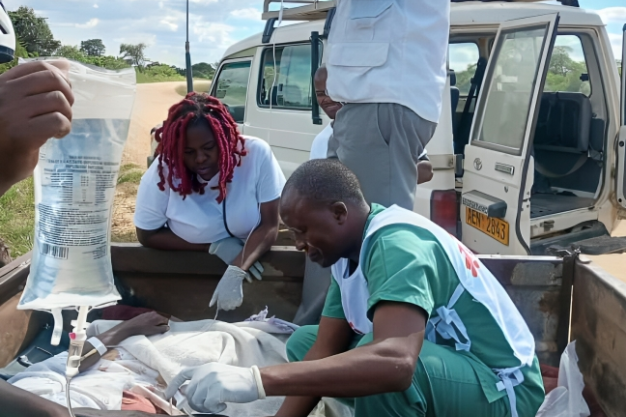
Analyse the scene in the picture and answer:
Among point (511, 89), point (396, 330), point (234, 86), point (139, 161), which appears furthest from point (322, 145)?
point (139, 161)

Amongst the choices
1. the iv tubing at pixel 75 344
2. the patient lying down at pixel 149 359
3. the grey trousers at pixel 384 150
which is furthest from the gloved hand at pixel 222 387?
the grey trousers at pixel 384 150

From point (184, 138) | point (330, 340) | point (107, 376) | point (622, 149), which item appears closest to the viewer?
point (330, 340)

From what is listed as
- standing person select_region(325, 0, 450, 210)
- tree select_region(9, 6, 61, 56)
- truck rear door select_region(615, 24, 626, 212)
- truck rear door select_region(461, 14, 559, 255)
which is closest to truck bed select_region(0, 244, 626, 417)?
standing person select_region(325, 0, 450, 210)

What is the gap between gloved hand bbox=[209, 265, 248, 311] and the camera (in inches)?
109

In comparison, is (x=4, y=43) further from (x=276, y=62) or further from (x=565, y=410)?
(x=276, y=62)

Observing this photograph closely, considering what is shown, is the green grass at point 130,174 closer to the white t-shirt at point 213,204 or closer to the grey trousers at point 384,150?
the white t-shirt at point 213,204

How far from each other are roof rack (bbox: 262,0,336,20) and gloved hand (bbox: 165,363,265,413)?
3.20 meters

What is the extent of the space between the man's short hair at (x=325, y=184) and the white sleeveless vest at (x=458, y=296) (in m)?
→ 0.11

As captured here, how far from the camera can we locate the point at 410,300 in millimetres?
1630

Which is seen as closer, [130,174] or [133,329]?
[133,329]

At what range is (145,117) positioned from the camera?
24688 mm

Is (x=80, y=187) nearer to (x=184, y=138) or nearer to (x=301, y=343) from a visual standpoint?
(x=301, y=343)

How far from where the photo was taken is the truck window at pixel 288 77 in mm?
4859

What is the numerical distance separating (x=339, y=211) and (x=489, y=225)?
2.19 metres
